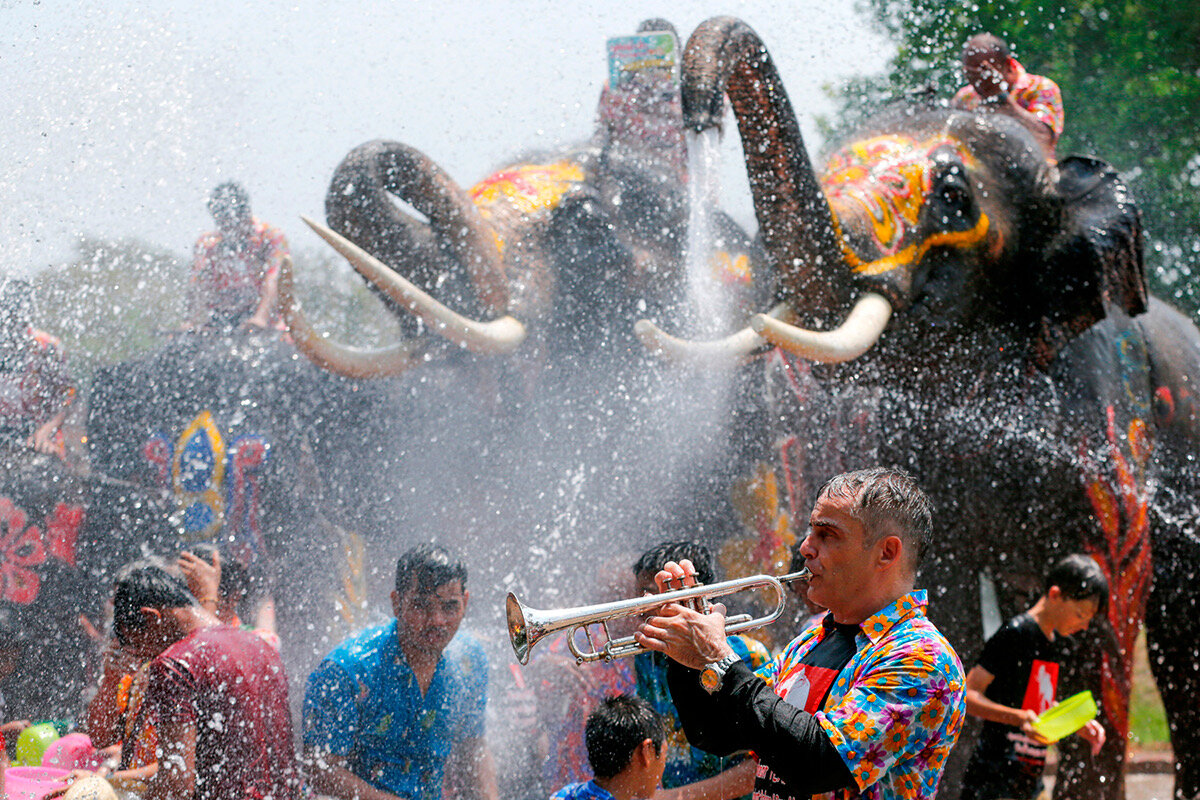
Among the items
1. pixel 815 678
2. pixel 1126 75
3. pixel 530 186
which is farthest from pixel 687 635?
pixel 1126 75

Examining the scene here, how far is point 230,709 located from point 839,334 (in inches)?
108

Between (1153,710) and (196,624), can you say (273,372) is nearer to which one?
(196,624)

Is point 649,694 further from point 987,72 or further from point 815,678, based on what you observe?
point 987,72

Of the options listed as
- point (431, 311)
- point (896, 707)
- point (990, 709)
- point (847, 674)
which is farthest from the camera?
point (431, 311)

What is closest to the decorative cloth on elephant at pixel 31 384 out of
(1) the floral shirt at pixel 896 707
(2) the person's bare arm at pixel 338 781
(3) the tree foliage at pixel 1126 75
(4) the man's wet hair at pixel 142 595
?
(4) the man's wet hair at pixel 142 595

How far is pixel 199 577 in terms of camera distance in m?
3.71

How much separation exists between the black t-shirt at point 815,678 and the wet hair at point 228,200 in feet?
16.5

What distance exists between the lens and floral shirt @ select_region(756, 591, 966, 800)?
5.66 feet

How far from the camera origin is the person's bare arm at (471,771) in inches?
137

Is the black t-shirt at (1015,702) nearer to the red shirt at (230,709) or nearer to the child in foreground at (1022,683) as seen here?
the child in foreground at (1022,683)

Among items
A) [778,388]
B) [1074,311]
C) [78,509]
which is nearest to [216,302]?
[78,509]

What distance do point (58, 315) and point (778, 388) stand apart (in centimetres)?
404

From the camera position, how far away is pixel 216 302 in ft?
20.9

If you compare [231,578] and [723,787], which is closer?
[723,787]
